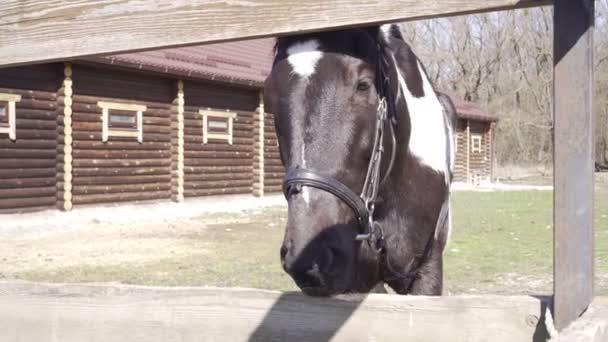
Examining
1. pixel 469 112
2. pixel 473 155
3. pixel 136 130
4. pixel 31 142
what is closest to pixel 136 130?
pixel 136 130

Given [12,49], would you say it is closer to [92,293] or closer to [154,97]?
[92,293]

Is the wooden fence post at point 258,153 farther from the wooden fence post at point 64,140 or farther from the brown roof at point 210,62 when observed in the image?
the wooden fence post at point 64,140

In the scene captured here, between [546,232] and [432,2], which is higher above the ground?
[432,2]

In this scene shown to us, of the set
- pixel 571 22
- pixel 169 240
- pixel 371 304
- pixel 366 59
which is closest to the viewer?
pixel 571 22

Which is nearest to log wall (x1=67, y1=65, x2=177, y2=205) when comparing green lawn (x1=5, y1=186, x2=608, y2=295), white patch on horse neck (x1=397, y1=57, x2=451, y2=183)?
green lawn (x1=5, y1=186, x2=608, y2=295)

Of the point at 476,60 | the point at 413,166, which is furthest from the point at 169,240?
the point at 476,60

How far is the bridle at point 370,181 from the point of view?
6.48 feet

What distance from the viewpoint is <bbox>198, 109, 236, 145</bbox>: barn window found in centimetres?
1745

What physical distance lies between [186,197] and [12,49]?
14.8m

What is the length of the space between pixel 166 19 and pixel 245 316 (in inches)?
35.7

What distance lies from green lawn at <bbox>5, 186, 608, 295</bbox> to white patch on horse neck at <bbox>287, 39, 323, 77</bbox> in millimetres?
5285

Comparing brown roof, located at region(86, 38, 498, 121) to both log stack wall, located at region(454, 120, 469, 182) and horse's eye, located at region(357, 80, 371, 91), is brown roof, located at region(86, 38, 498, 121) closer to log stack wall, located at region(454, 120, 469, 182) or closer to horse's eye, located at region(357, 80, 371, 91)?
horse's eye, located at region(357, 80, 371, 91)

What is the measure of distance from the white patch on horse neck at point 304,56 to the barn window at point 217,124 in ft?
50.1

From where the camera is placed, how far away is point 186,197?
17000 mm
